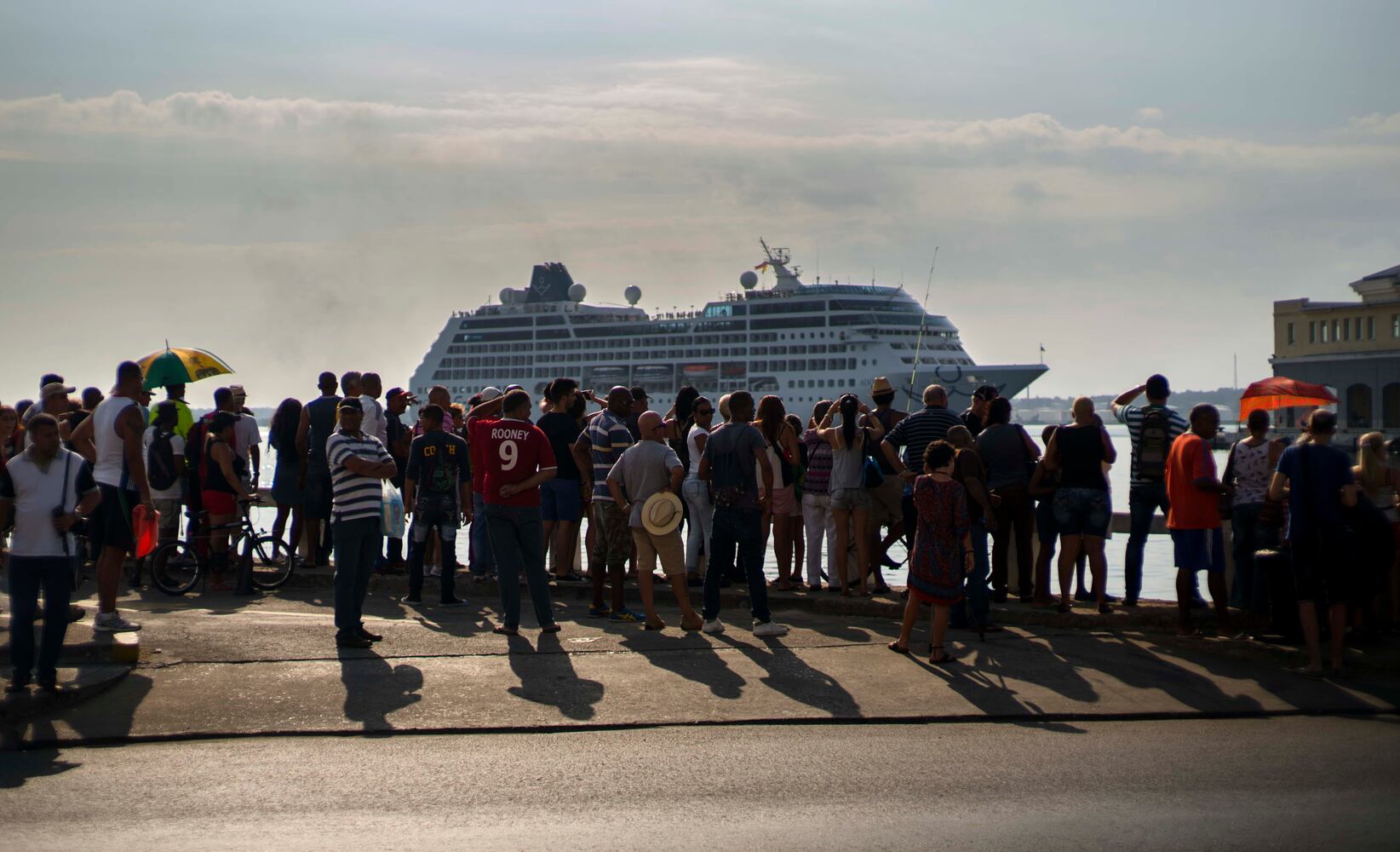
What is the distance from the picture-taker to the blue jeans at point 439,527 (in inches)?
411

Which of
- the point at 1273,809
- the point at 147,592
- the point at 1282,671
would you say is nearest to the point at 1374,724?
the point at 1282,671

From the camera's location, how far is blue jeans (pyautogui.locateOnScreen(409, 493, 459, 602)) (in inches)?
411

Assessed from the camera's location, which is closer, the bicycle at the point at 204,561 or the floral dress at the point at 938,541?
the floral dress at the point at 938,541

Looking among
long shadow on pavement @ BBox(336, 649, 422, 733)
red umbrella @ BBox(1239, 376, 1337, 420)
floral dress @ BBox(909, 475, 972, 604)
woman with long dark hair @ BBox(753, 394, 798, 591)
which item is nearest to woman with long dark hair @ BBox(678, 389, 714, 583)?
woman with long dark hair @ BBox(753, 394, 798, 591)

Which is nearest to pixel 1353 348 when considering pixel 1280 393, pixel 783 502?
pixel 1280 393

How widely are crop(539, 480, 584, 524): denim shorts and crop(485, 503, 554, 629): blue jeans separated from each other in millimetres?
1720

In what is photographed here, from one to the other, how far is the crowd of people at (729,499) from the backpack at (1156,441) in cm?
4

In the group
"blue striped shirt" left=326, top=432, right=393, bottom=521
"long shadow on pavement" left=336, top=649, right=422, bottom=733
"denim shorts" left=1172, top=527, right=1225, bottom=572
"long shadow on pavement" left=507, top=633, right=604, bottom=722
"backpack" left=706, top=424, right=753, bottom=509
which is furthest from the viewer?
"backpack" left=706, top=424, right=753, bottom=509

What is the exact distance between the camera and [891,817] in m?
5.00

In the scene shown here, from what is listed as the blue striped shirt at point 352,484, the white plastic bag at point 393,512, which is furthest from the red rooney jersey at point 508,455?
the white plastic bag at point 393,512

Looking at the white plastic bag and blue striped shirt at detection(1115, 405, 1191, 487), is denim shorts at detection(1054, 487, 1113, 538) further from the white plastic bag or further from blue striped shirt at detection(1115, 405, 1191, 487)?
the white plastic bag

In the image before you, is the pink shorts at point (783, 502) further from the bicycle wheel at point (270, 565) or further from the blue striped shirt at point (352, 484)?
the bicycle wheel at point (270, 565)

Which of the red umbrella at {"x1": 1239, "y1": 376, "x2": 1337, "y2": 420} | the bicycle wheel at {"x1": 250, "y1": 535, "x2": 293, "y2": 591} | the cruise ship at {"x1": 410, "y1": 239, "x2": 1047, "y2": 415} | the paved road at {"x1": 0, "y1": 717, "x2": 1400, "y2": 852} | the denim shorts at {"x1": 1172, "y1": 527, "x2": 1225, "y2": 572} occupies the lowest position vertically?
the paved road at {"x1": 0, "y1": 717, "x2": 1400, "y2": 852}

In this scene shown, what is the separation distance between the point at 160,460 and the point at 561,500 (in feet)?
11.7
